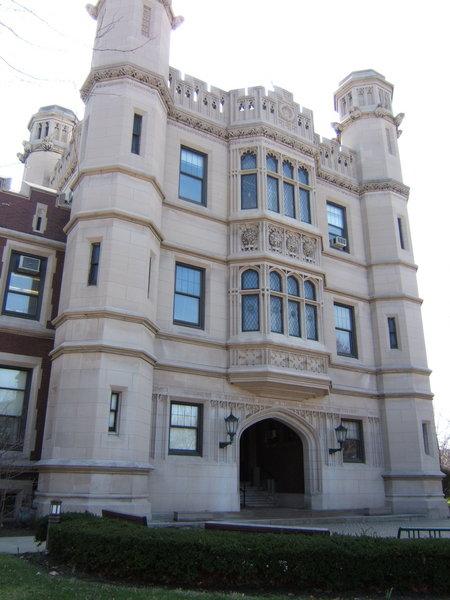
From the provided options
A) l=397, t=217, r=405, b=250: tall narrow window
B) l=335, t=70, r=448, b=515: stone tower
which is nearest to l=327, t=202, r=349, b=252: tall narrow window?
l=335, t=70, r=448, b=515: stone tower

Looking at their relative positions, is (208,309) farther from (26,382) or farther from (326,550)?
(326,550)

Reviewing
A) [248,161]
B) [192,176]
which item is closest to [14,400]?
[192,176]

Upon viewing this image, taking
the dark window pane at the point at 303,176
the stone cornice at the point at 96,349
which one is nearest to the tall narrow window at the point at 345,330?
the dark window pane at the point at 303,176

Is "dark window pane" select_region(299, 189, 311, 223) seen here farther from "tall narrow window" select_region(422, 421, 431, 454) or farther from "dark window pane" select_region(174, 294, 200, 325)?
"tall narrow window" select_region(422, 421, 431, 454)

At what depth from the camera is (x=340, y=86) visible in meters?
24.8

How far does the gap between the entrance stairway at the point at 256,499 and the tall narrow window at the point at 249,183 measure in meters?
9.57

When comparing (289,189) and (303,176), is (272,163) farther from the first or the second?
(303,176)

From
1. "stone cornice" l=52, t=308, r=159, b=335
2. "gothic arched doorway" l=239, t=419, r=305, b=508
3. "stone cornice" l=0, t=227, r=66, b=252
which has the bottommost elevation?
"gothic arched doorway" l=239, t=419, r=305, b=508

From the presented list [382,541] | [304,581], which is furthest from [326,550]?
[382,541]

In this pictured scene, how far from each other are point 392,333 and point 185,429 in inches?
363

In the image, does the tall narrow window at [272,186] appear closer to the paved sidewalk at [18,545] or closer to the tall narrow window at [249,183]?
the tall narrow window at [249,183]

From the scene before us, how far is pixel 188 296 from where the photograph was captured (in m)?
16.7

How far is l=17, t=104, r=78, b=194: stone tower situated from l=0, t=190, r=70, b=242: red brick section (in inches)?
349

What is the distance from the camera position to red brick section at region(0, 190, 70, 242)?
611 inches
